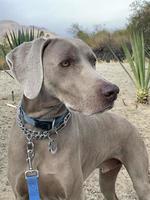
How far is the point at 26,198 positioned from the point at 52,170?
0.37m

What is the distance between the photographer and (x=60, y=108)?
12.0ft

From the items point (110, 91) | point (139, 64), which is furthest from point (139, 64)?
point (110, 91)

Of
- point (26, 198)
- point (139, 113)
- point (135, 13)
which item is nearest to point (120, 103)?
point (139, 113)

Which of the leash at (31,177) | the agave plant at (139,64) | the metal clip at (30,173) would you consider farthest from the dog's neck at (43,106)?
the agave plant at (139,64)

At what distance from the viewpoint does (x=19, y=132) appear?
3631mm

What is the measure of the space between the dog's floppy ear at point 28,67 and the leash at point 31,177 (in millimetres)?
410

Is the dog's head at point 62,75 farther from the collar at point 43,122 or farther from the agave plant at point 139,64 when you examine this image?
the agave plant at point 139,64

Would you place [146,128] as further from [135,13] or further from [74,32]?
[74,32]

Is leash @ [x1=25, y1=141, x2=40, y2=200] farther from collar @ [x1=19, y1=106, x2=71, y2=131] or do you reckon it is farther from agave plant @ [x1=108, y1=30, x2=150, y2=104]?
agave plant @ [x1=108, y1=30, x2=150, y2=104]

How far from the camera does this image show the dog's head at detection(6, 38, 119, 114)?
326 cm

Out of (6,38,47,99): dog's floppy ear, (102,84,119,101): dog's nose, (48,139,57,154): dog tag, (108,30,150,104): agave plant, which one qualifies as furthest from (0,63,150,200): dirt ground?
(102,84,119,101): dog's nose

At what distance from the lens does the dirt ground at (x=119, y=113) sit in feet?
17.4

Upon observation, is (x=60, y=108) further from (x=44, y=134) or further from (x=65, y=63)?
(x=65, y=63)

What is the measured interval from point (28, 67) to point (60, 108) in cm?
42
